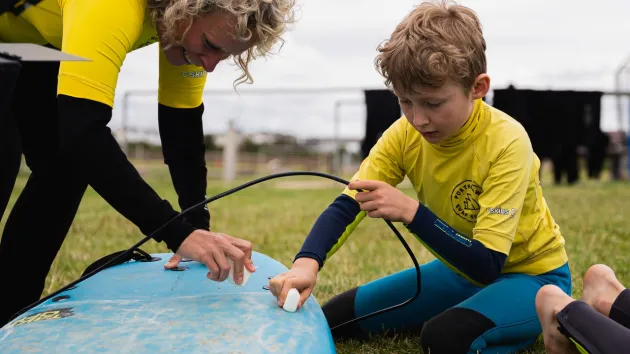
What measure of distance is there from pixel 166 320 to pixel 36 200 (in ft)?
2.52

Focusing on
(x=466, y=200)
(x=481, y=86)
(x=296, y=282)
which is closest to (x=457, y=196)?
(x=466, y=200)

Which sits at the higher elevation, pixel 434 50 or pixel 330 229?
pixel 434 50

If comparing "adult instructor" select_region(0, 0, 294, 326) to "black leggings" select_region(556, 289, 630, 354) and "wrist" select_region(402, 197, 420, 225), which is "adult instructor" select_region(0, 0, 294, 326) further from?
"black leggings" select_region(556, 289, 630, 354)

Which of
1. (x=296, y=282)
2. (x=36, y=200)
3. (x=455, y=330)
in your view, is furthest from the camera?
(x=36, y=200)

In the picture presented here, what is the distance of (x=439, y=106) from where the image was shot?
1.63m

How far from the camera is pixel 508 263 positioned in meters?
1.87

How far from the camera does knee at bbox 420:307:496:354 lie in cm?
171

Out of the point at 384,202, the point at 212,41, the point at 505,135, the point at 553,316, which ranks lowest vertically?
the point at 553,316

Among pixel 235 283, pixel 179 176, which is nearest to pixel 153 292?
pixel 235 283

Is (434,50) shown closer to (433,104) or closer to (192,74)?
(433,104)

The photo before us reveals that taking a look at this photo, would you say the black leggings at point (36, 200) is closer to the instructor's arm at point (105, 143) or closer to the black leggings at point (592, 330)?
the instructor's arm at point (105, 143)

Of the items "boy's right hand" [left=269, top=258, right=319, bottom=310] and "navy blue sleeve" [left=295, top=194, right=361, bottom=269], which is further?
"navy blue sleeve" [left=295, top=194, right=361, bottom=269]

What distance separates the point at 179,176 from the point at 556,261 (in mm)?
1144

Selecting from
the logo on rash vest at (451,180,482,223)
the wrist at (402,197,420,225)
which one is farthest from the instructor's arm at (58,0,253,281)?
the logo on rash vest at (451,180,482,223)
